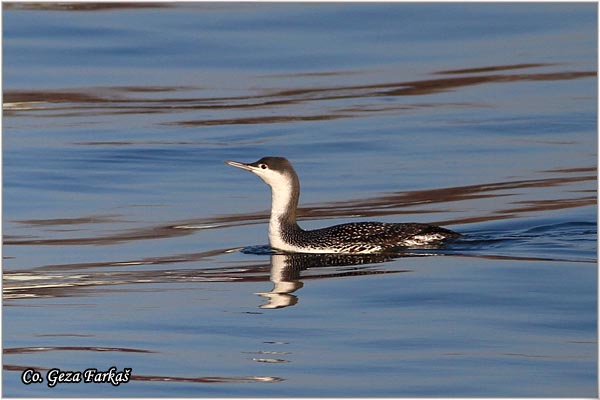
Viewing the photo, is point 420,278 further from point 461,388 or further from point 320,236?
point 461,388

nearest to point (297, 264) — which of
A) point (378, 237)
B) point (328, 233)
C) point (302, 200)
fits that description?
point (328, 233)

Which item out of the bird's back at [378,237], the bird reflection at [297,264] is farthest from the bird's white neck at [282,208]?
the bird's back at [378,237]

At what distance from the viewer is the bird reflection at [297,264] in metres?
8.94

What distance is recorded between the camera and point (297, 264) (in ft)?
32.4

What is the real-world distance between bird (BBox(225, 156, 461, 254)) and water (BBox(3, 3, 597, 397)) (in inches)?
5.1

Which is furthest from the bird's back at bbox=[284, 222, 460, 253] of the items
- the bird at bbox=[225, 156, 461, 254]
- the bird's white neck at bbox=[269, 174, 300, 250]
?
the bird's white neck at bbox=[269, 174, 300, 250]

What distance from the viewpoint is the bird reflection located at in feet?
29.3

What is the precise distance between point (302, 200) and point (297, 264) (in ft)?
7.87

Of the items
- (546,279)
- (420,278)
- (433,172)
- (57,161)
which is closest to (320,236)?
(420,278)

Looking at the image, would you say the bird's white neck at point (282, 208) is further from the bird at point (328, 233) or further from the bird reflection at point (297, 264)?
the bird reflection at point (297, 264)

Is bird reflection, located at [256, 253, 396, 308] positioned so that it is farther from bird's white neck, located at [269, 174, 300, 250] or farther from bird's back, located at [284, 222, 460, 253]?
bird's white neck, located at [269, 174, 300, 250]

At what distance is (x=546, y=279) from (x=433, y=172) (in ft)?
14.2

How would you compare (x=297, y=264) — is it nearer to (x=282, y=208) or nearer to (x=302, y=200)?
(x=282, y=208)

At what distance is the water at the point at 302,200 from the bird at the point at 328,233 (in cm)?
13
